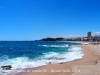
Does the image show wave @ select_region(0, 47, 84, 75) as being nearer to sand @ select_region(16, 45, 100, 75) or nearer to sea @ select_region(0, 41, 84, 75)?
sea @ select_region(0, 41, 84, 75)

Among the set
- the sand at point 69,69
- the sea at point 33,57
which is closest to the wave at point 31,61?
the sea at point 33,57

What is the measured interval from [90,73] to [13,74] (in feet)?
19.5

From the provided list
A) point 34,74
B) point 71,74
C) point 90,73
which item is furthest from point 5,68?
point 90,73

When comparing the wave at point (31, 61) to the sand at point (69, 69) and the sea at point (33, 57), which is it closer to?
the sea at point (33, 57)

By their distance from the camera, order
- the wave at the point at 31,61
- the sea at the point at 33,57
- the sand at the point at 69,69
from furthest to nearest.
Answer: the sea at the point at 33,57
the wave at the point at 31,61
the sand at the point at 69,69

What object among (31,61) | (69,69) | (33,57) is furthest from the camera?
(33,57)

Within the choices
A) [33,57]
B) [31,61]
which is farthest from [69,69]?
[33,57]

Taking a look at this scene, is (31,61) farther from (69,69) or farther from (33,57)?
(69,69)

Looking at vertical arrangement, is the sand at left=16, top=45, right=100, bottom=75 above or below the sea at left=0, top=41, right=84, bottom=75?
above

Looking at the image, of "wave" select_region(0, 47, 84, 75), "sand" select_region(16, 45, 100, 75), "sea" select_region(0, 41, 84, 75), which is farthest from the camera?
"sea" select_region(0, 41, 84, 75)

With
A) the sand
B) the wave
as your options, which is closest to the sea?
the wave

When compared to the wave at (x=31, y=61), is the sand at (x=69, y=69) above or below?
above

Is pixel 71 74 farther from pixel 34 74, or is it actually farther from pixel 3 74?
pixel 3 74

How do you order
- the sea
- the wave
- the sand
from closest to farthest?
the sand → the wave → the sea
